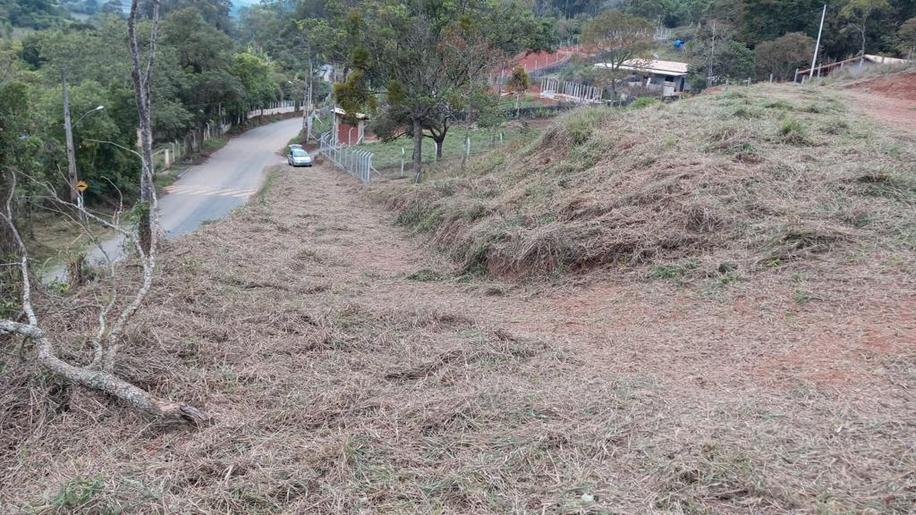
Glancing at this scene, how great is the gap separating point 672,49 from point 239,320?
2092 inches

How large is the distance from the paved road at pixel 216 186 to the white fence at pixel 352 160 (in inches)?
122

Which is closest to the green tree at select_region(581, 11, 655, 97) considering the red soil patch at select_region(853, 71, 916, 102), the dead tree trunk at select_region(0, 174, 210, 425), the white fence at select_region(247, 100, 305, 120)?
the red soil patch at select_region(853, 71, 916, 102)

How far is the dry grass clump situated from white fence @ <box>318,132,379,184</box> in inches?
309

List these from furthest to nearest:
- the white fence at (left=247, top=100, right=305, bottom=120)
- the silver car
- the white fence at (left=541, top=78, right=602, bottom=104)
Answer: the white fence at (left=247, top=100, right=305, bottom=120)
the white fence at (left=541, top=78, right=602, bottom=104)
the silver car

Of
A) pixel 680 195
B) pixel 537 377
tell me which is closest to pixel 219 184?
pixel 680 195

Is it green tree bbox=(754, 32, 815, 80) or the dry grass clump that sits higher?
green tree bbox=(754, 32, 815, 80)

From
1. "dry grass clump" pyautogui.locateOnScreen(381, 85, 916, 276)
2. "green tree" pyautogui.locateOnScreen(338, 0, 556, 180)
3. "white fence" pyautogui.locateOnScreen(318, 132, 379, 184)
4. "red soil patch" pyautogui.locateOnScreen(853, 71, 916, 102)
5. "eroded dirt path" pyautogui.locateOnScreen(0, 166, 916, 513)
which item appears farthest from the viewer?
"white fence" pyautogui.locateOnScreen(318, 132, 379, 184)

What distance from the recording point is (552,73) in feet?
167

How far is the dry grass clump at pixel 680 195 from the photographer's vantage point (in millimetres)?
7777

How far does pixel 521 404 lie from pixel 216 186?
23997mm

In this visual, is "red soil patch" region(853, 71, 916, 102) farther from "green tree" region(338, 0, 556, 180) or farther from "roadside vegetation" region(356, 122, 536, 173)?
"green tree" region(338, 0, 556, 180)

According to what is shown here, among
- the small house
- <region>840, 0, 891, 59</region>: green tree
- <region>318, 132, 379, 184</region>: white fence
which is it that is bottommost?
<region>318, 132, 379, 184</region>: white fence

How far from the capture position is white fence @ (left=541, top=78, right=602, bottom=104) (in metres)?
39.8

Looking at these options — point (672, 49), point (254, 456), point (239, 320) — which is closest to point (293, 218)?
point (239, 320)
